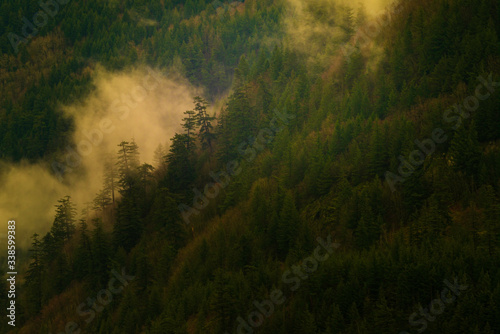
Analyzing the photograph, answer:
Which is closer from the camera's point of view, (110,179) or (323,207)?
(323,207)

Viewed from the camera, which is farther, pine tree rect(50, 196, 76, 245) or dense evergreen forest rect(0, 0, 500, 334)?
pine tree rect(50, 196, 76, 245)

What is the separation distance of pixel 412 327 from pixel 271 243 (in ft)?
59.4

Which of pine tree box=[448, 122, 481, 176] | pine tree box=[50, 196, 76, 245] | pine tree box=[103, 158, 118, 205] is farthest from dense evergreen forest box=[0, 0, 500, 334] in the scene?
pine tree box=[103, 158, 118, 205]

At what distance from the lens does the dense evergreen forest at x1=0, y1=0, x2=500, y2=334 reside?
40781 mm

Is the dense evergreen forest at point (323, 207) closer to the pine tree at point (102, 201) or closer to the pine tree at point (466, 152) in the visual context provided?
the pine tree at point (466, 152)

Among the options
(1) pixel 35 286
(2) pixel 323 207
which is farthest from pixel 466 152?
(1) pixel 35 286

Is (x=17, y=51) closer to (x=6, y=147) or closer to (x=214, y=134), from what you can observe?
(x=6, y=147)

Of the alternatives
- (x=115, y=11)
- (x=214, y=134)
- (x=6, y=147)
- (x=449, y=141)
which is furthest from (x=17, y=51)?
(x=449, y=141)

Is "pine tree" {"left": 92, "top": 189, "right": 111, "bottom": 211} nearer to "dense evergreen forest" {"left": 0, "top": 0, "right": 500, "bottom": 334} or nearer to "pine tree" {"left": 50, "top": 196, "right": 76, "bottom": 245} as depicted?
"dense evergreen forest" {"left": 0, "top": 0, "right": 500, "bottom": 334}

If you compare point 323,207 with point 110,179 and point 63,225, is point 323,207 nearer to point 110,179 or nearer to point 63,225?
point 110,179

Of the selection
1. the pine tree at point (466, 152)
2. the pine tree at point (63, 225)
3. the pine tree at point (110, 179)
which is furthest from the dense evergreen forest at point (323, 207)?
the pine tree at point (110, 179)

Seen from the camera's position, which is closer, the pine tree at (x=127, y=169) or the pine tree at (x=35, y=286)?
the pine tree at (x=35, y=286)

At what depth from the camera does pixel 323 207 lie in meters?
53.6

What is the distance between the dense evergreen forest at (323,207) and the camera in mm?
40781
